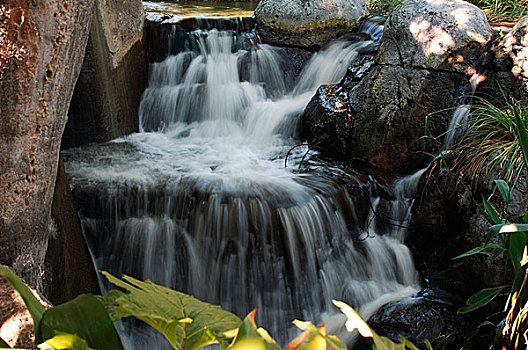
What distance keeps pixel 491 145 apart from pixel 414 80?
104 cm

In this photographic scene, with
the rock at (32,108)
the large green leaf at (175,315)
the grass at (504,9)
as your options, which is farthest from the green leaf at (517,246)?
the grass at (504,9)

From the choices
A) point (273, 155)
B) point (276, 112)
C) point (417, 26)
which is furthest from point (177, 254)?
point (417, 26)

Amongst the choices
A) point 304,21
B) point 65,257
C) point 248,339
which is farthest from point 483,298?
point 304,21

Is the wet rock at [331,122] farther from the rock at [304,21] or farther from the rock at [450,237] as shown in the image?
the rock at [304,21]

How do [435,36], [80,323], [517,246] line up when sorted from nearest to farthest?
1. [80,323]
2. [517,246]
3. [435,36]

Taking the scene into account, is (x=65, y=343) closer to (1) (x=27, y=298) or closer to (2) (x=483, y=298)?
(1) (x=27, y=298)

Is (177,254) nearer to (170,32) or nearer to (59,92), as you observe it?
(59,92)

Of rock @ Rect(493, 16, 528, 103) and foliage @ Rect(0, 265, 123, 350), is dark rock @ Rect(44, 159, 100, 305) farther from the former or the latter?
rock @ Rect(493, 16, 528, 103)

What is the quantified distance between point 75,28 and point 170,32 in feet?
13.5

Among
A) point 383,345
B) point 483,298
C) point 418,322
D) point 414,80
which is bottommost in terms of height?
point 418,322

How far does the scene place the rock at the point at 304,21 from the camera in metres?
6.44

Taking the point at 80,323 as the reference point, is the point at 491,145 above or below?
below

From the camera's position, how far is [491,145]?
3.56m

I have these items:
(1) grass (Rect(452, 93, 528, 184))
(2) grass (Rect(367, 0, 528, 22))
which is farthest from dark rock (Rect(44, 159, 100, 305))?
(2) grass (Rect(367, 0, 528, 22))
